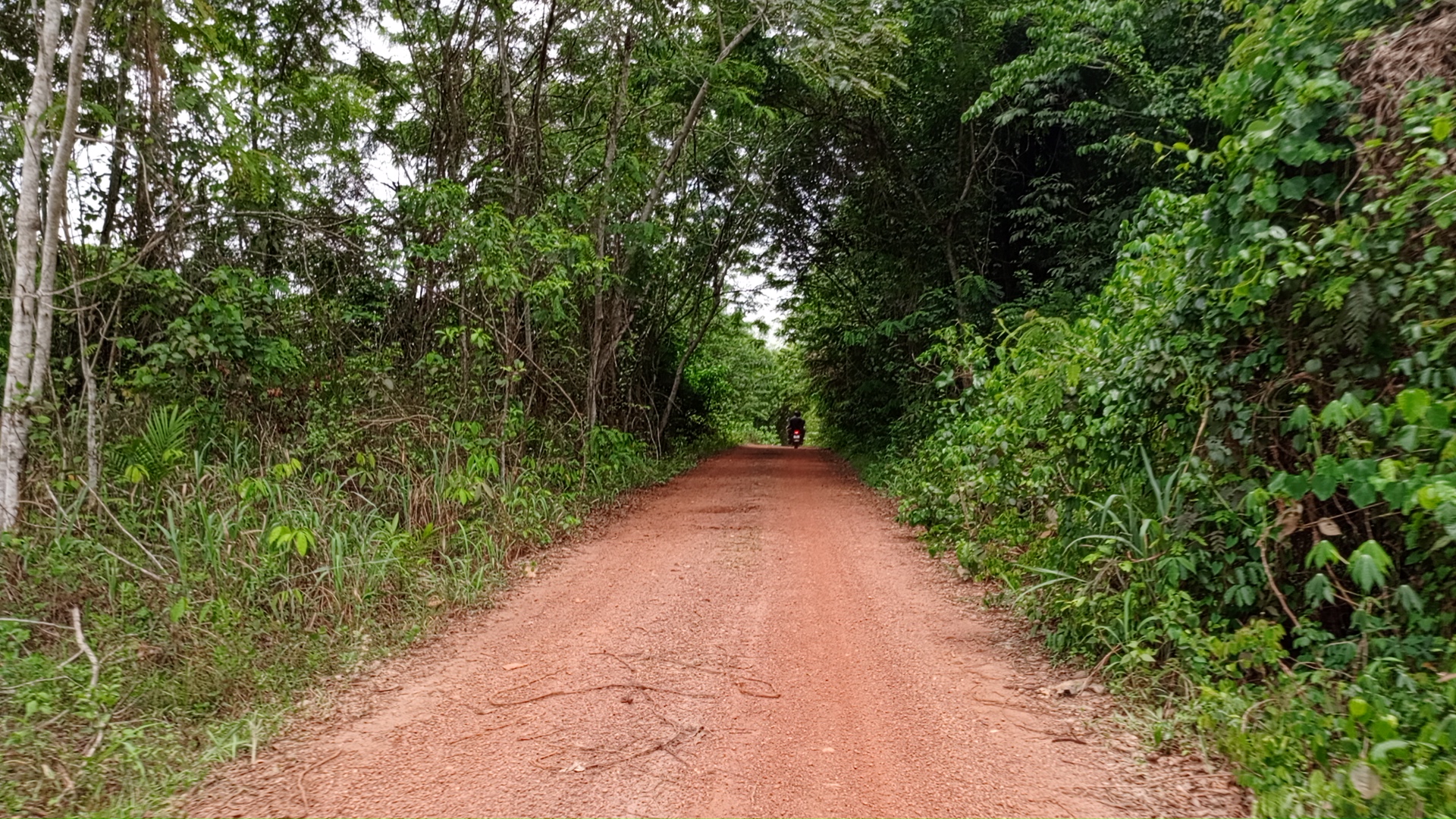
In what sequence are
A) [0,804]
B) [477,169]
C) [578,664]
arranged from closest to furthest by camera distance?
[0,804]
[578,664]
[477,169]

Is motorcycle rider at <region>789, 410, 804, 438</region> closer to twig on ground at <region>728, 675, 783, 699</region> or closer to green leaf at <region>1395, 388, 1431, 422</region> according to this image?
twig on ground at <region>728, 675, 783, 699</region>

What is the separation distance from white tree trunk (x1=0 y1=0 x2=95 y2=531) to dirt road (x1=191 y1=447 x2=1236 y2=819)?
11.0 feet

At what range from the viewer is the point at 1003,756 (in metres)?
3.35

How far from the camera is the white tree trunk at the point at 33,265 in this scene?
5152 millimetres

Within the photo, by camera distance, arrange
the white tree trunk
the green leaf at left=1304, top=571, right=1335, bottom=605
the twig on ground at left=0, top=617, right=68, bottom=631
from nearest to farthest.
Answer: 1. the green leaf at left=1304, top=571, right=1335, bottom=605
2. the twig on ground at left=0, top=617, right=68, bottom=631
3. the white tree trunk

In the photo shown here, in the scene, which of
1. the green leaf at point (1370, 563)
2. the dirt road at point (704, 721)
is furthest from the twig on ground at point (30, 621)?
the green leaf at point (1370, 563)

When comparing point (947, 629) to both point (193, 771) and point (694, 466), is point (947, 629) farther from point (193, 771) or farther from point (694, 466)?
point (694, 466)

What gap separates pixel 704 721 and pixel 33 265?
569 cm

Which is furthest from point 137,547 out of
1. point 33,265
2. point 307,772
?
point 307,772

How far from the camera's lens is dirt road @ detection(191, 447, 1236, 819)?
2.99 meters

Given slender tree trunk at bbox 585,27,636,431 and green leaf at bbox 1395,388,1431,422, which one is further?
slender tree trunk at bbox 585,27,636,431

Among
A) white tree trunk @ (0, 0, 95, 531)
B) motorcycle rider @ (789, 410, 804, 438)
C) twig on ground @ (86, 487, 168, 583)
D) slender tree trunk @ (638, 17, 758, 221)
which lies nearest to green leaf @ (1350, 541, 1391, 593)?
twig on ground @ (86, 487, 168, 583)

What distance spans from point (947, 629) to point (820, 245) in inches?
496

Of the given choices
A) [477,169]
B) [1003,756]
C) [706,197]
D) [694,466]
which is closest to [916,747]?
[1003,756]
